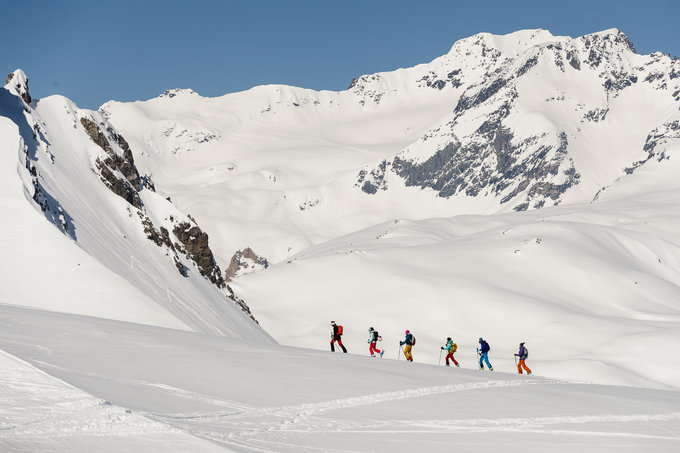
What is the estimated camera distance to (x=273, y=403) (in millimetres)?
16250

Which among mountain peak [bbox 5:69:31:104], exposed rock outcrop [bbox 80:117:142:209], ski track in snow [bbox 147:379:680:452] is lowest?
ski track in snow [bbox 147:379:680:452]

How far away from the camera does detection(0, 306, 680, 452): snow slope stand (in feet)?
39.8

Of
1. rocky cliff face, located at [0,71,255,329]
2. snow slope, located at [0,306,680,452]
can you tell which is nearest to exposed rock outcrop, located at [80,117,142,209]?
rocky cliff face, located at [0,71,255,329]

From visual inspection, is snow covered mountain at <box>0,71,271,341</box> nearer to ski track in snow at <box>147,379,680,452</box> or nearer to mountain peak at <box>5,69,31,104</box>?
mountain peak at <box>5,69,31,104</box>

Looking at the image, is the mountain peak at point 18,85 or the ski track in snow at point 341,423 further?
the mountain peak at point 18,85

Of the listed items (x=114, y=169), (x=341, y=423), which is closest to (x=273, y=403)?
(x=341, y=423)

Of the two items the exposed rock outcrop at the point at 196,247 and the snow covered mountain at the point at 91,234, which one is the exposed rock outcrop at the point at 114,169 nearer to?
the snow covered mountain at the point at 91,234

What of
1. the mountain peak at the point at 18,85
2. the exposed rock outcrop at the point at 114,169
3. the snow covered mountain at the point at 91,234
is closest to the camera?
the snow covered mountain at the point at 91,234

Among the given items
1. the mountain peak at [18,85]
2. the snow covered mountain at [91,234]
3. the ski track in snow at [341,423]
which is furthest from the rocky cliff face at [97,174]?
the ski track in snow at [341,423]

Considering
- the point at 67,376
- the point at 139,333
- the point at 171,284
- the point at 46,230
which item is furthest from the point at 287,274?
the point at 67,376

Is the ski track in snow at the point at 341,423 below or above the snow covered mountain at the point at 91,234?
below

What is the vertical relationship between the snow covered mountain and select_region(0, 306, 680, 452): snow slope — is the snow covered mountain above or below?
above

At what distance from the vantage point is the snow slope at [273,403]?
1214 cm

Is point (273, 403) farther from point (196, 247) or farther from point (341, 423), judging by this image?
point (196, 247)
